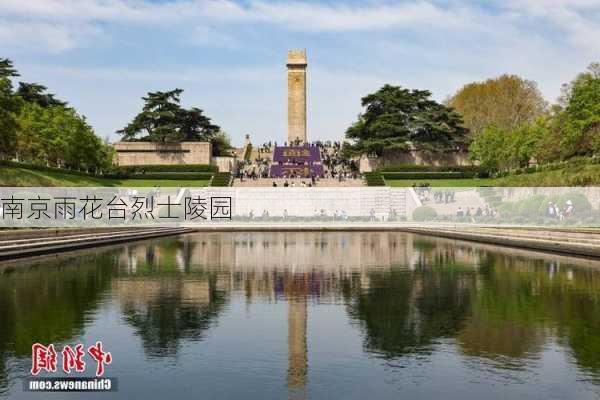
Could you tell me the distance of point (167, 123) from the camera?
86688mm

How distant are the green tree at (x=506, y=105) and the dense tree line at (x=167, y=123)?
36.2 m

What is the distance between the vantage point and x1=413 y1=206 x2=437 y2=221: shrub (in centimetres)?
5462

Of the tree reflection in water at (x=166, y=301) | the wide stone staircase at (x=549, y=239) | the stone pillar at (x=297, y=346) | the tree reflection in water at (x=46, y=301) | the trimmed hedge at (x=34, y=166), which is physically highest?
the trimmed hedge at (x=34, y=166)

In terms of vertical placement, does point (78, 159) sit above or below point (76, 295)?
above

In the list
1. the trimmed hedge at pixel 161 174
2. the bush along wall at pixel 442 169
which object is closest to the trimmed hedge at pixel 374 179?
the bush along wall at pixel 442 169

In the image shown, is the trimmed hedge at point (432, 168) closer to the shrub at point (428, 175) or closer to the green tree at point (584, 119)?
the shrub at point (428, 175)

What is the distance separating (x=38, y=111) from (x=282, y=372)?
231 feet

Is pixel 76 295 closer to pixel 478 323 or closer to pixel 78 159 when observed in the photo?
pixel 478 323

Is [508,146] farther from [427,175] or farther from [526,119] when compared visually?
[526,119]

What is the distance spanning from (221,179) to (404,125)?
2449 cm

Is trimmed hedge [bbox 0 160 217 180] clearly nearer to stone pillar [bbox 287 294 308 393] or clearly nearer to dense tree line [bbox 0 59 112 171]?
dense tree line [bbox 0 59 112 171]

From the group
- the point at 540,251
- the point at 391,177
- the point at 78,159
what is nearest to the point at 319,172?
the point at 391,177

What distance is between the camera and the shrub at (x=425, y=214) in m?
54.6

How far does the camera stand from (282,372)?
8.82 meters
